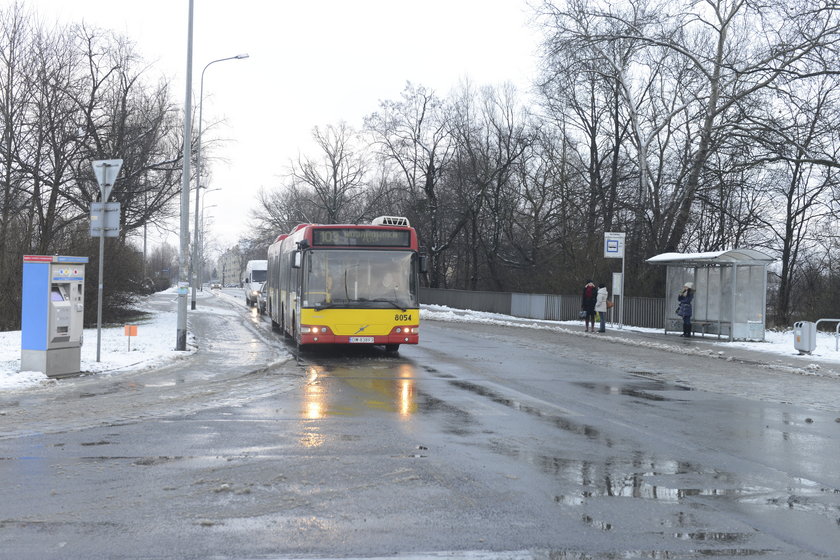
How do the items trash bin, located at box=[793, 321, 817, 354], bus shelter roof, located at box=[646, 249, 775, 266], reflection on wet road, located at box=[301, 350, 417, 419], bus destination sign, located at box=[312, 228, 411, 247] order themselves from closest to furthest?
reflection on wet road, located at box=[301, 350, 417, 419]
bus destination sign, located at box=[312, 228, 411, 247]
trash bin, located at box=[793, 321, 817, 354]
bus shelter roof, located at box=[646, 249, 775, 266]

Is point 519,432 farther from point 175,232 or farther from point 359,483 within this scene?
point 175,232

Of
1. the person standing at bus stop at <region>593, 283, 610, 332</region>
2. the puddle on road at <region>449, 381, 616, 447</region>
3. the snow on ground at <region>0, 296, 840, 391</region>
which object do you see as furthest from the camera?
the person standing at bus stop at <region>593, 283, 610, 332</region>

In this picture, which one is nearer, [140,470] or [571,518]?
[571,518]

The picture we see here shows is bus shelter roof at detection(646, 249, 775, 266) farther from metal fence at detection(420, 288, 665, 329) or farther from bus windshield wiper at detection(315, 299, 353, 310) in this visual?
bus windshield wiper at detection(315, 299, 353, 310)

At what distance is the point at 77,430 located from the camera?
909 centimetres

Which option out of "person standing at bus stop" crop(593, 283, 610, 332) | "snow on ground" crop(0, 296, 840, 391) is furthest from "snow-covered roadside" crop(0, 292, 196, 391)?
"person standing at bus stop" crop(593, 283, 610, 332)

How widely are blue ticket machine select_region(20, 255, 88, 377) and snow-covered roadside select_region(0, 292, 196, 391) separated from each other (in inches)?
11.9

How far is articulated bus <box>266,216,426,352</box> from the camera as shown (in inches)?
707

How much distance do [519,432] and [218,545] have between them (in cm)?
484

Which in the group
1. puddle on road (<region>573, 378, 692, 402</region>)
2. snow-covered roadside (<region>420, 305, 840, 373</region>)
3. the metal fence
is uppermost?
the metal fence

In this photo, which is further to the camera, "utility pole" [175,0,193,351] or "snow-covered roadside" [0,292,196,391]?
"utility pole" [175,0,193,351]

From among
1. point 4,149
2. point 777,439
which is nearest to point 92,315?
point 4,149

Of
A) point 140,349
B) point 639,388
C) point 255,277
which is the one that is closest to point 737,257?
point 639,388

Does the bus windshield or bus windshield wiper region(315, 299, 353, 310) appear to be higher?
the bus windshield
